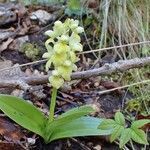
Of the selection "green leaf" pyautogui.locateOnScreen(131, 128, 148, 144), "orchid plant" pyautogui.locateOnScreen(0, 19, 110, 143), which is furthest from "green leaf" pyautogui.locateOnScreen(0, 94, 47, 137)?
"green leaf" pyautogui.locateOnScreen(131, 128, 148, 144)

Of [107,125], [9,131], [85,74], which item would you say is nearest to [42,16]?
[85,74]

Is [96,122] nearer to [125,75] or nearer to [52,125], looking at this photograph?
[52,125]

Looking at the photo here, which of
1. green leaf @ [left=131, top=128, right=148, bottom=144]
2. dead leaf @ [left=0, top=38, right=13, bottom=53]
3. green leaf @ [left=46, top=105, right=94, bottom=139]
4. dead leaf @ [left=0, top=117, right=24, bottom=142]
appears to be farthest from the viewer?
dead leaf @ [left=0, top=38, right=13, bottom=53]

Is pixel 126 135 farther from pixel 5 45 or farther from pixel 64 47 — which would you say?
pixel 5 45

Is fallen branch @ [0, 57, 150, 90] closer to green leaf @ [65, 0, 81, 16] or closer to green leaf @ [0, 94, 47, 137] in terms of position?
green leaf @ [0, 94, 47, 137]

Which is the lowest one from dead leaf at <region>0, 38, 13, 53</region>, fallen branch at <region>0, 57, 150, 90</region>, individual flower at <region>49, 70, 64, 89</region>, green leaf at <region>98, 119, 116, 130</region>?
green leaf at <region>98, 119, 116, 130</region>

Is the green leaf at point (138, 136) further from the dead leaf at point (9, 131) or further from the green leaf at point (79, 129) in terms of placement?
the dead leaf at point (9, 131)
